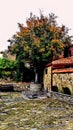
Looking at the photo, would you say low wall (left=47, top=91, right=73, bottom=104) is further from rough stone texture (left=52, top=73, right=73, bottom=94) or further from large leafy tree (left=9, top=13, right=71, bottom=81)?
large leafy tree (left=9, top=13, right=71, bottom=81)

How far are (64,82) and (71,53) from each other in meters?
8.89

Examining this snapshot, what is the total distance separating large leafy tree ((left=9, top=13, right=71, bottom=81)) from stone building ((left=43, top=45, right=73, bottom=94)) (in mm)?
2109

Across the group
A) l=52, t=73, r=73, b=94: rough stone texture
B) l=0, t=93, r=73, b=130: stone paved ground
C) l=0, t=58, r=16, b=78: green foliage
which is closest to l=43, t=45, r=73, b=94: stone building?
l=52, t=73, r=73, b=94: rough stone texture

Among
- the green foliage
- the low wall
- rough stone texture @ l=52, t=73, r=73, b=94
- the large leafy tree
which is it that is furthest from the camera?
the green foliage

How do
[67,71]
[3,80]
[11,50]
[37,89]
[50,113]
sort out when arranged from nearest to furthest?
1. [50,113]
2. [67,71]
3. [37,89]
4. [11,50]
5. [3,80]

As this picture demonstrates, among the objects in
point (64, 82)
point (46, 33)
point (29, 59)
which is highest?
point (46, 33)

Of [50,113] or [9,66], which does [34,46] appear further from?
[50,113]

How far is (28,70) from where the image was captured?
4003 centimetres

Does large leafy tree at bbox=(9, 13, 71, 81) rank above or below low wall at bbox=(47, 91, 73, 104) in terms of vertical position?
above

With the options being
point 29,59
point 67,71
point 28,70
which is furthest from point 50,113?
point 28,70

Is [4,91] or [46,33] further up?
[46,33]

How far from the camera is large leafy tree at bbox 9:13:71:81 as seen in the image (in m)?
34.9

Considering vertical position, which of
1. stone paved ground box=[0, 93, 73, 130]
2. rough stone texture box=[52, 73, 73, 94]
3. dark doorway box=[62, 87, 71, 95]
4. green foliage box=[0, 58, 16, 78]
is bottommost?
stone paved ground box=[0, 93, 73, 130]

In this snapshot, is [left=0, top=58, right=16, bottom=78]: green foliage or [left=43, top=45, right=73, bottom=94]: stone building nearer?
[left=43, top=45, right=73, bottom=94]: stone building
